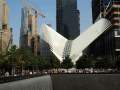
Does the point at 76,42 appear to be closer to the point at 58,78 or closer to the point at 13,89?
the point at 58,78

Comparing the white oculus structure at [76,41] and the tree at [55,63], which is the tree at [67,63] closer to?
the tree at [55,63]

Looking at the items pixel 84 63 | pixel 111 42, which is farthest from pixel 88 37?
pixel 111 42

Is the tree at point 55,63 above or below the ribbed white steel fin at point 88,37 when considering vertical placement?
below

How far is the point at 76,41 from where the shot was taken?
6220 inches

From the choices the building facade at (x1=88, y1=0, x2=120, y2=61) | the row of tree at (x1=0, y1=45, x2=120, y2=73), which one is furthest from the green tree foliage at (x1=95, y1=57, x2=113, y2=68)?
the building facade at (x1=88, y1=0, x2=120, y2=61)

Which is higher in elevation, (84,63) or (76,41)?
(76,41)

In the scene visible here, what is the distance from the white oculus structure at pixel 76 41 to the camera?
498 feet

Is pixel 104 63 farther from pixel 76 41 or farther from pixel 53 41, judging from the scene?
pixel 53 41

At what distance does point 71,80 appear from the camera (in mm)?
45906

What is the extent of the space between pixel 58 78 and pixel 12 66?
41.4 metres

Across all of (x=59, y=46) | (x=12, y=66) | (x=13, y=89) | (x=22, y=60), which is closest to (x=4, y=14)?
(x=59, y=46)

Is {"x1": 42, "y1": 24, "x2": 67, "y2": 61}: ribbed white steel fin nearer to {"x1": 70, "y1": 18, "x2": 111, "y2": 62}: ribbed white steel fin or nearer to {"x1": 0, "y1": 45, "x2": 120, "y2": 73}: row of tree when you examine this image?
{"x1": 0, "y1": 45, "x2": 120, "y2": 73}: row of tree

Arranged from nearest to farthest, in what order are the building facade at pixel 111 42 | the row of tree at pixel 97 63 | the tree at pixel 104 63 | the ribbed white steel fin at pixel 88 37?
1. the row of tree at pixel 97 63
2. the tree at pixel 104 63
3. the building facade at pixel 111 42
4. the ribbed white steel fin at pixel 88 37

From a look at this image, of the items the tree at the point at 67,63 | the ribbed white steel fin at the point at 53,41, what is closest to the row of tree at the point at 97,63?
the tree at the point at 67,63
